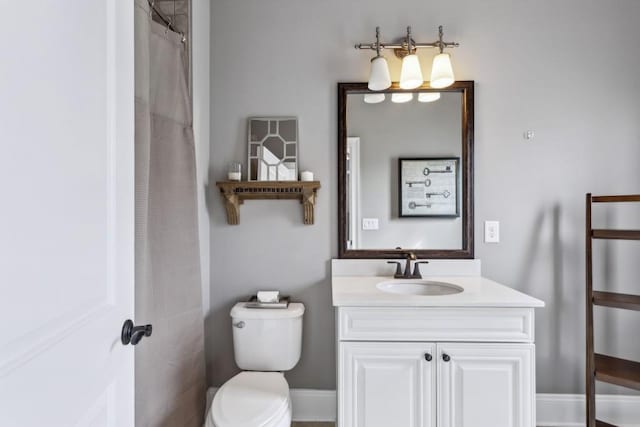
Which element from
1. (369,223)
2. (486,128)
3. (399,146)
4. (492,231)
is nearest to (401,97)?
(399,146)

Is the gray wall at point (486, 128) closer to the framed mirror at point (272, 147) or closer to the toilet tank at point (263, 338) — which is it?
the framed mirror at point (272, 147)

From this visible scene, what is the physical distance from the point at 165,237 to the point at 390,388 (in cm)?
112

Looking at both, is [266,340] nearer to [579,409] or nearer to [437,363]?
[437,363]

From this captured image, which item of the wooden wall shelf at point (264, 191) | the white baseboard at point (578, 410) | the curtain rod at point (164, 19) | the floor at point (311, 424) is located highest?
the curtain rod at point (164, 19)

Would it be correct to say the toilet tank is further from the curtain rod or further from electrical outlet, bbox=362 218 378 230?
the curtain rod

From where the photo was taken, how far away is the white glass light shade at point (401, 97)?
1933 millimetres

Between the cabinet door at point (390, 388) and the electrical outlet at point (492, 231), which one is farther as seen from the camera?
the electrical outlet at point (492, 231)

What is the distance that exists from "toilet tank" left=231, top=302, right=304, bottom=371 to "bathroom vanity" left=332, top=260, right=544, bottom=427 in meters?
0.40

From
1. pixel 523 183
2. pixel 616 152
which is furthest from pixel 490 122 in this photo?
pixel 616 152

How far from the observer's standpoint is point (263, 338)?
5.66ft

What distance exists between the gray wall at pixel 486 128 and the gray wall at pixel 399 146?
0.13 metres

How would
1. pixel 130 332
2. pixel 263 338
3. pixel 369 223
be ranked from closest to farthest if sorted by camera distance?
pixel 130 332 < pixel 263 338 < pixel 369 223

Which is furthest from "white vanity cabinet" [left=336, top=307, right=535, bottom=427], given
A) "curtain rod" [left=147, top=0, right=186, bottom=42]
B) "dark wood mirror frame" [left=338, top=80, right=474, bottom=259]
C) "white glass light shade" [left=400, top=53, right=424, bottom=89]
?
"curtain rod" [left=147, top=0, right=186, bottom=42]

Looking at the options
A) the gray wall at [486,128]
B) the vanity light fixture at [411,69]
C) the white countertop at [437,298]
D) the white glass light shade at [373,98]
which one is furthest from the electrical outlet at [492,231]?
the white glass light shade at [373,98]
